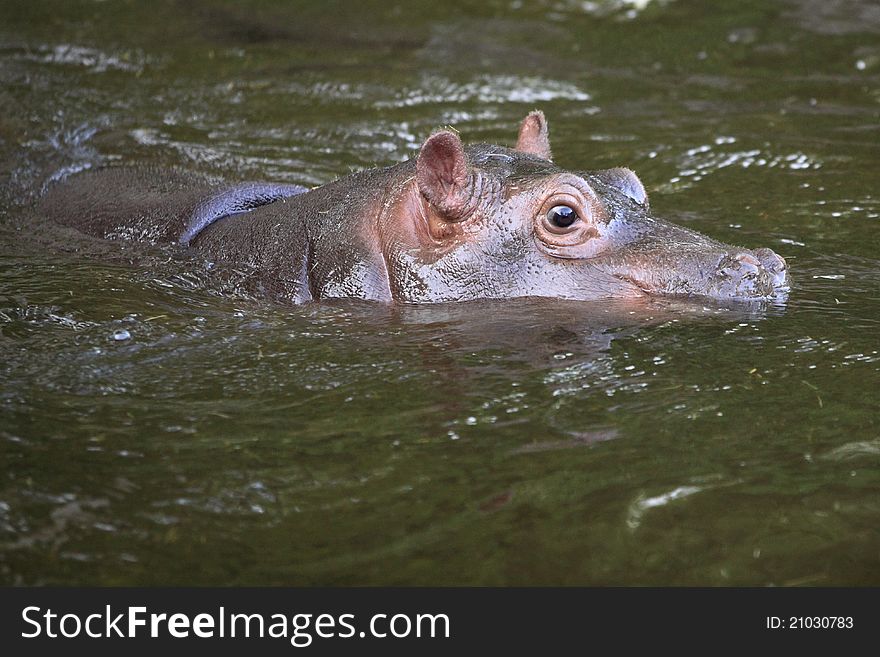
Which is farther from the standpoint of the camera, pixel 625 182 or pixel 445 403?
pixel 625 182

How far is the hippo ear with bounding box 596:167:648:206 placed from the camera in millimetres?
6121

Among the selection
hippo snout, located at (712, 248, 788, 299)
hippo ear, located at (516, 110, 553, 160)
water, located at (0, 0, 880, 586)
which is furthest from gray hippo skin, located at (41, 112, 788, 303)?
hippo ear, located at (516, 110, 553, 160)

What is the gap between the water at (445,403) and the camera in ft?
13.3

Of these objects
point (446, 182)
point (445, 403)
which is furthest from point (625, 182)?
point (445, 403)

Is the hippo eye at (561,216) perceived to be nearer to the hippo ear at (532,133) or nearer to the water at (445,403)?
the water at (445,403)

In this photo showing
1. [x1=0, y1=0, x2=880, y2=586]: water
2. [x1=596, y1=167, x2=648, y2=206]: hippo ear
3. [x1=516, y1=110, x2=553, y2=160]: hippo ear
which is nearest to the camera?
[x1=0, y1=0, x2=880, y2=586]: water

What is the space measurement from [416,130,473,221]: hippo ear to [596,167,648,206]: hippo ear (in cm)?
Result: 74

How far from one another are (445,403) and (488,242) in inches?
43.1

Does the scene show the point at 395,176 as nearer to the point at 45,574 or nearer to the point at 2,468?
the point at 2,468

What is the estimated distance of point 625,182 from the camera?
615 centimetres

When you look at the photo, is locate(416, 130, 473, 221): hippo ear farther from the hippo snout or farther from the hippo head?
the hippo snout

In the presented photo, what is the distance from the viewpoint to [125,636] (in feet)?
11.9

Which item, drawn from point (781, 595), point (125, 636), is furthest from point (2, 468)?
point (781, 595)

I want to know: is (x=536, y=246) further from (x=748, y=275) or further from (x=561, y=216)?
(x=748, y=275)
